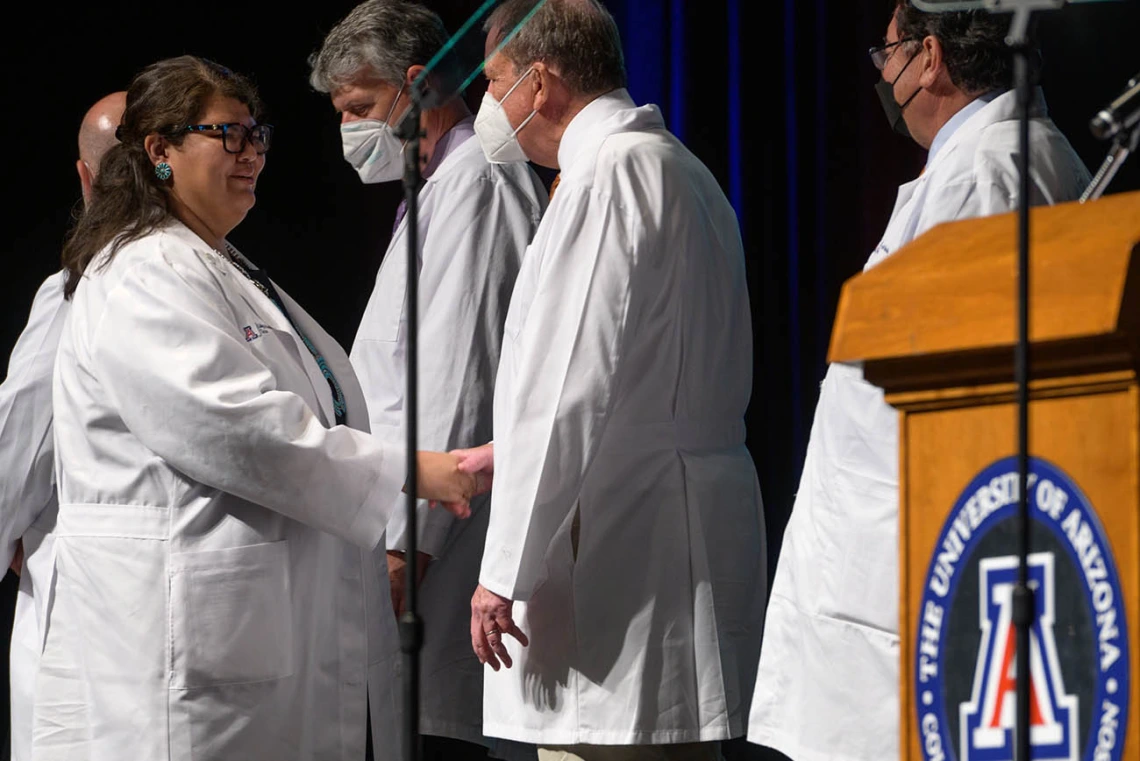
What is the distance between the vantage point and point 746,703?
8.34ft

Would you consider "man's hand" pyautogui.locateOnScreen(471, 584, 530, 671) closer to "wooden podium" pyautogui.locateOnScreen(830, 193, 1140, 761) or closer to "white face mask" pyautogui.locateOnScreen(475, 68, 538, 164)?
"white face mask" pyautogui.locateOnScreen(475, 68, 538, 164)

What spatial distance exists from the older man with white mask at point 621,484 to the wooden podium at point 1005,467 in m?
1.00

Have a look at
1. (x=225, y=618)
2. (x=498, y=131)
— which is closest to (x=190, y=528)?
(x=225, y=618)

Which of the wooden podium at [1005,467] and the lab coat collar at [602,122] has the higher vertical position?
the lab coat collar at [602,122]

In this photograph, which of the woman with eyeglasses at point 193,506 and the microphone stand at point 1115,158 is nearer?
the microphone stand at point 1115,158

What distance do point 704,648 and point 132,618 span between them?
91cm

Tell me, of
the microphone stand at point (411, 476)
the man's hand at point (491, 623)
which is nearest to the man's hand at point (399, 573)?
the man's hand at point (491, 623)

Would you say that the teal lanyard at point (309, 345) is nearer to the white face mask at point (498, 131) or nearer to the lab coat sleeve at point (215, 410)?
the lab coat sleeve at point (215, 410)

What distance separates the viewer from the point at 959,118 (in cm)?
236

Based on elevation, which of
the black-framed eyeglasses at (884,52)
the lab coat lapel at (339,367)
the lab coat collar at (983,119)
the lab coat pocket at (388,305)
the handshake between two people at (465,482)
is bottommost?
the handshake between two people at (465,482)

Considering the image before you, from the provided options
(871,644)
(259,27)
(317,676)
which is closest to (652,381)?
(871,644)

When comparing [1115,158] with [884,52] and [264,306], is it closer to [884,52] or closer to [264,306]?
[884,52]

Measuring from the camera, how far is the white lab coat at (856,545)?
2.05m

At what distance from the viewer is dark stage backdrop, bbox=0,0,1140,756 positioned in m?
3.28
